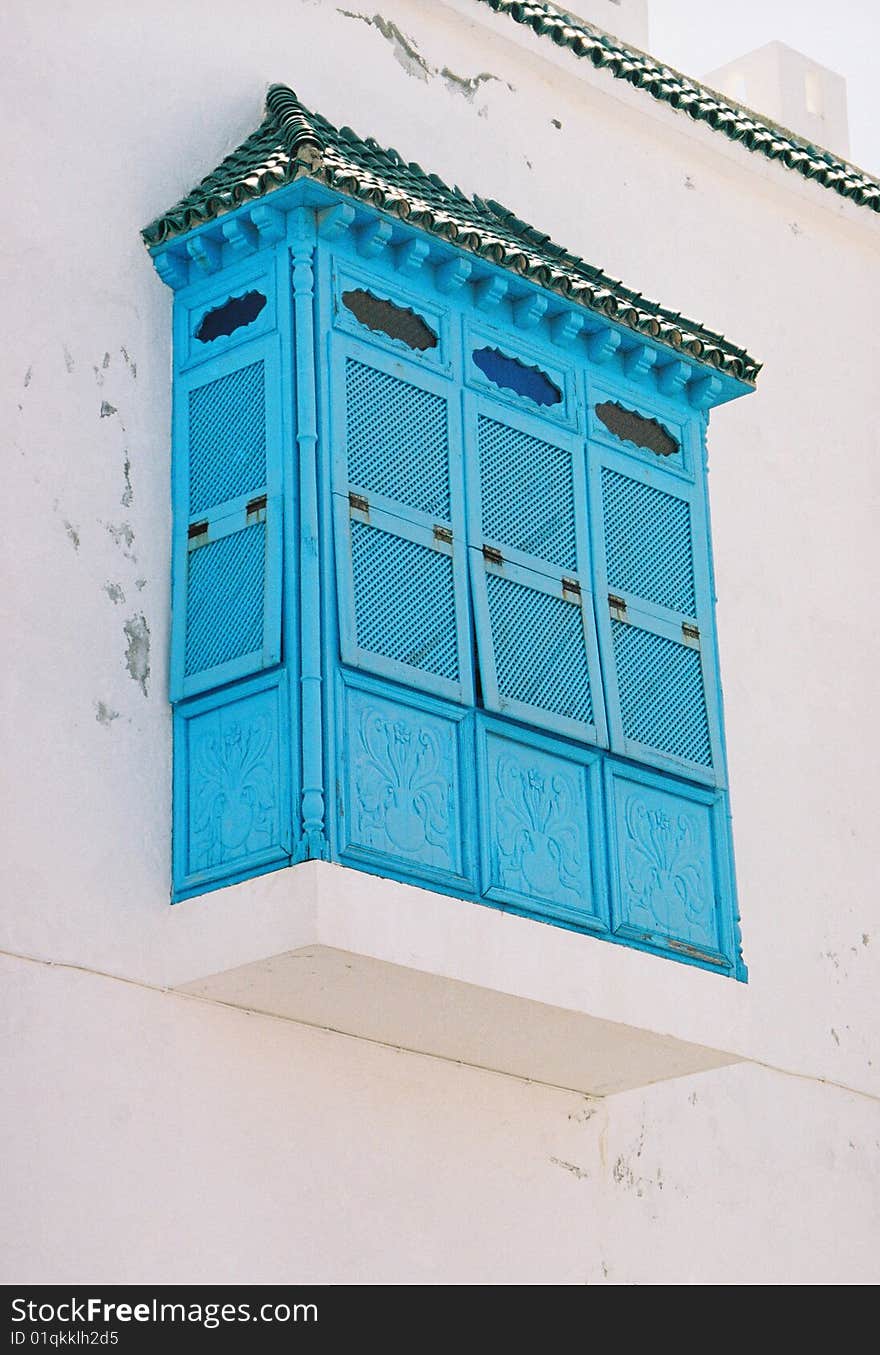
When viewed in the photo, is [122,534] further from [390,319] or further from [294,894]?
[294,894]

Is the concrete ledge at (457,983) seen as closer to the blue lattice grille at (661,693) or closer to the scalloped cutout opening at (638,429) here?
the blue lattice grille at (661,693)

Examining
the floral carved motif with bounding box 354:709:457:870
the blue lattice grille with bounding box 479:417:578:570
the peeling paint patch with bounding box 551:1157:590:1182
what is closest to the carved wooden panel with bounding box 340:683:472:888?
the floral carved motif with bounding box 354:709:457:870

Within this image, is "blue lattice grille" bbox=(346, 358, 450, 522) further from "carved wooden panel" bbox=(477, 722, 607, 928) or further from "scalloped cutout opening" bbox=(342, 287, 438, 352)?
"carved wooden panel" bbox=(477, 722, 607, 928)

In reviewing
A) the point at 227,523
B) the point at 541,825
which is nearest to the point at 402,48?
the point at 227,523

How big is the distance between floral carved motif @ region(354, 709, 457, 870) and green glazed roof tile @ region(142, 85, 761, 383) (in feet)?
4.57

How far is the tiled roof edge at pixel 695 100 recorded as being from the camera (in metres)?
8.55

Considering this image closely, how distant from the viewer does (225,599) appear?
21.9ft

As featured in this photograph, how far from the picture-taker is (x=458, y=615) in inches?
266

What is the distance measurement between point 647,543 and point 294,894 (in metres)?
1.80

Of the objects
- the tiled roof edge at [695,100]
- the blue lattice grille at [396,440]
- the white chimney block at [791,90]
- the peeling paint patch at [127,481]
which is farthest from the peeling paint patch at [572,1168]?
the white chimney block at [791,90]
